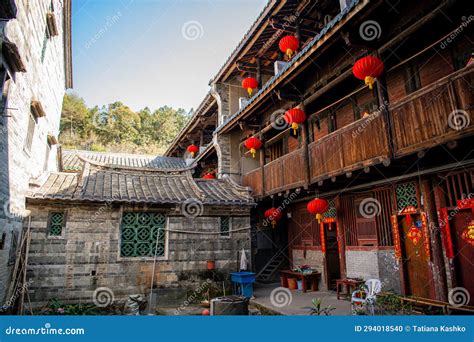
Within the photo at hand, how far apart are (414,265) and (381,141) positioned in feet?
11.1

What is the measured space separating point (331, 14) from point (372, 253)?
785cm

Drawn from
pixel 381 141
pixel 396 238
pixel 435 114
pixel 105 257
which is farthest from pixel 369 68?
pixel 105 257

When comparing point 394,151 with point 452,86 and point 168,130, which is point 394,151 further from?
point 168,130

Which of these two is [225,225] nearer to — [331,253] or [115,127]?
[331,253]

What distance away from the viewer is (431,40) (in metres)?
6.82

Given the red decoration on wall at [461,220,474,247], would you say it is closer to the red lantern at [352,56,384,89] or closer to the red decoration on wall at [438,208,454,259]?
the red decoration on wall at [438,208,454,259]

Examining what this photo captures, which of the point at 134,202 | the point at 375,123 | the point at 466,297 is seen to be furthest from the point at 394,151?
the point at 134,202

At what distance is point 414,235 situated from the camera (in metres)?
7.47

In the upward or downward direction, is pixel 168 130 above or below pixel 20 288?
above

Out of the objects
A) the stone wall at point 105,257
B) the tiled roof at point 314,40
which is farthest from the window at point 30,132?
the tiled roof at point 314,40

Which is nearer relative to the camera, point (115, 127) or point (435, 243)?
point (435, 243)

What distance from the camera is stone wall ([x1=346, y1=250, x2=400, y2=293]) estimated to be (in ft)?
26.2

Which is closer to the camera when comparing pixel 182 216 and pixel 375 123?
pixel 375 123

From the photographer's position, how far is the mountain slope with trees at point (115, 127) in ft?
111
